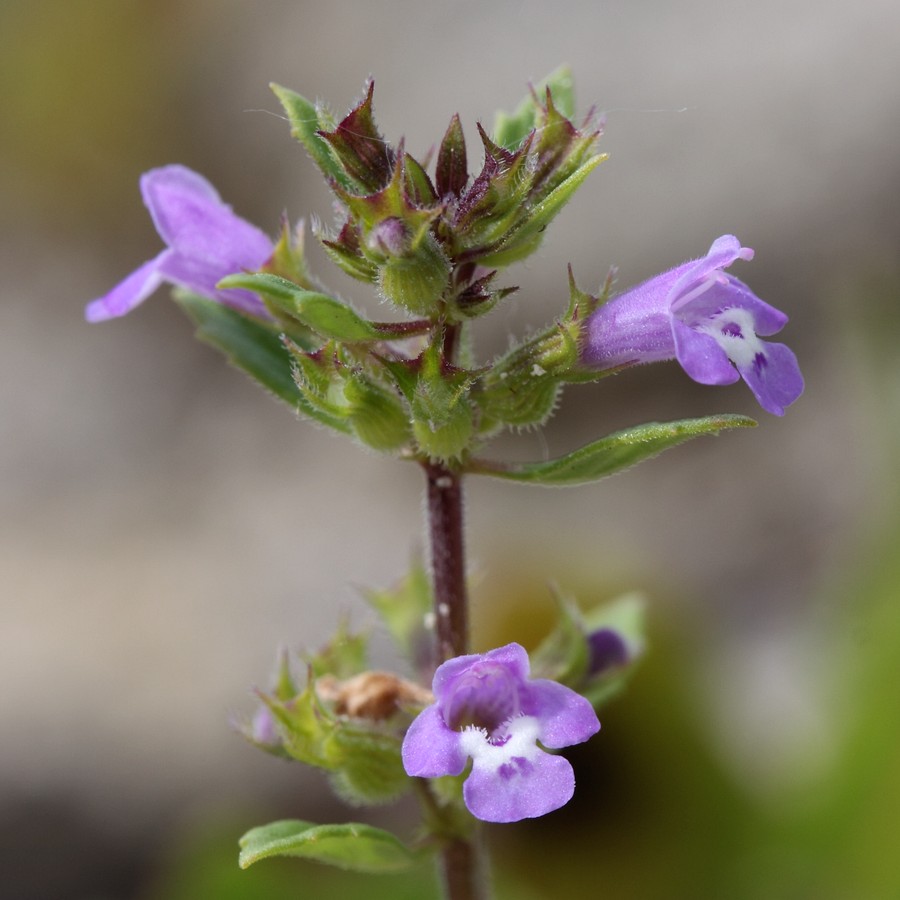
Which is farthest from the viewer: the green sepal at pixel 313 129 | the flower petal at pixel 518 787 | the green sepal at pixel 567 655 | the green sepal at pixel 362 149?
the green sepal at pixel 567 655

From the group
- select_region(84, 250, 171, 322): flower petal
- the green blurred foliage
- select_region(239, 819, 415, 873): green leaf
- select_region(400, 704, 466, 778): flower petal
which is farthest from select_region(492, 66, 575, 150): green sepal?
the green blurred foliage

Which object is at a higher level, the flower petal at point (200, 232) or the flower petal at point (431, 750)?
the flower petal at point (200, 232)

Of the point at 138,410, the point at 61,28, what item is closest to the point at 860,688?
the point at 138,410

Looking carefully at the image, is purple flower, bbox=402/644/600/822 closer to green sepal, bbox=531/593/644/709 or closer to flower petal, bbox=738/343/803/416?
green sepal, bbox=531/593/644/709

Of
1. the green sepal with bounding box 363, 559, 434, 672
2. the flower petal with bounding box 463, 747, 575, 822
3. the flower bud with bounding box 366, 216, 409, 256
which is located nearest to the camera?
the flower petal with bounding box 463, 747, 575, 822

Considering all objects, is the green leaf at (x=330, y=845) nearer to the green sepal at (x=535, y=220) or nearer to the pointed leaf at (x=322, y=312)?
the pointed leaf at (x=322, y=312)

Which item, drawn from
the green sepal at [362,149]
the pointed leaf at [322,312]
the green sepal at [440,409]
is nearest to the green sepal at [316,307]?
the pointed leaf at [322,312]
